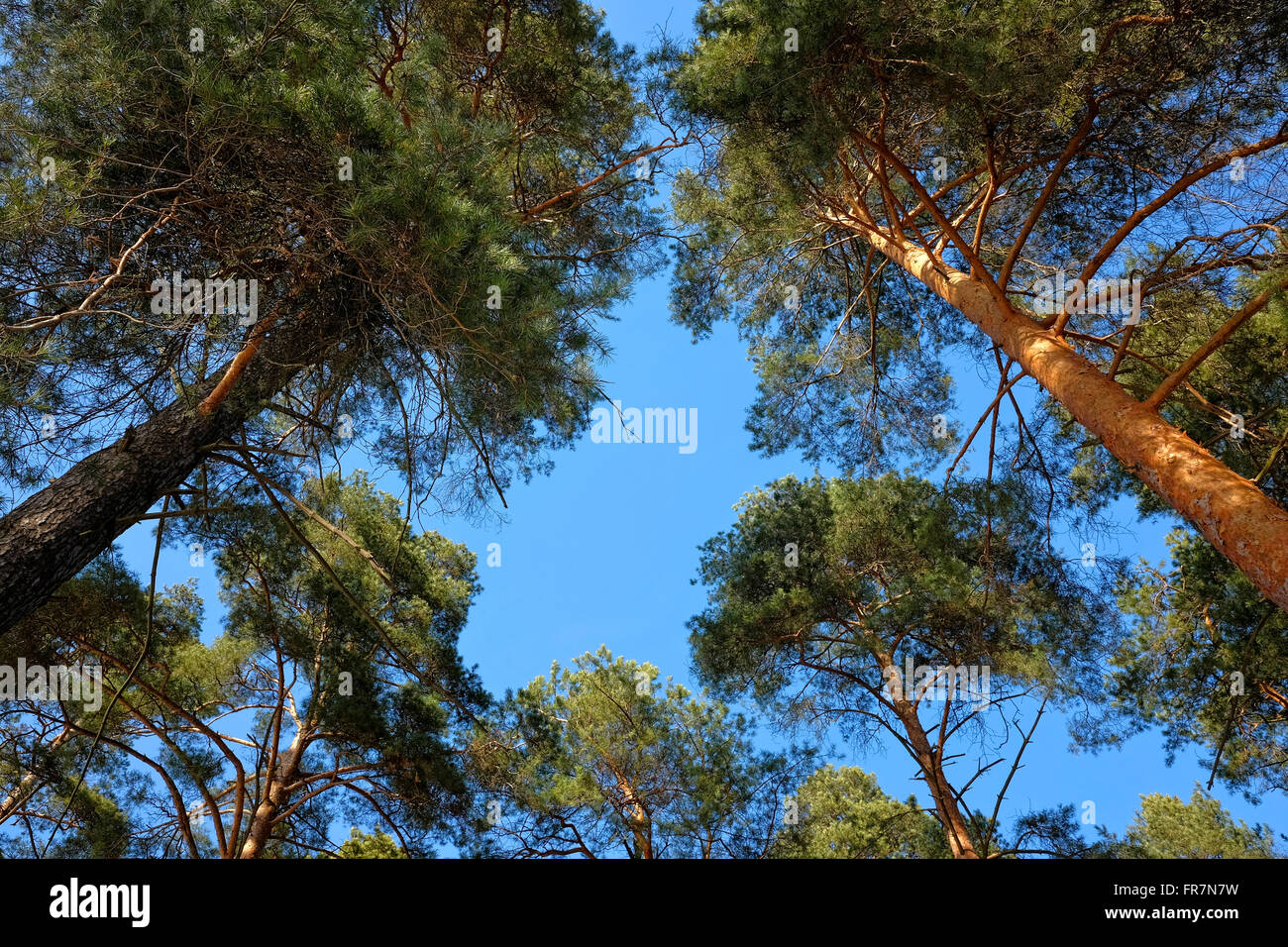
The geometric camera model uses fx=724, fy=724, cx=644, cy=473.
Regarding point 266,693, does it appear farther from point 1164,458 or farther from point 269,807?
point 1164,458

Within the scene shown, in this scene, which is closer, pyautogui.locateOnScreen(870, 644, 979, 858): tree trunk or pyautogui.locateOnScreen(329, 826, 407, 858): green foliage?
pyautogui.locateOnScreen(870, 644, 979, 858): tree trunk

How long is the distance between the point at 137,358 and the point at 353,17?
2.24m

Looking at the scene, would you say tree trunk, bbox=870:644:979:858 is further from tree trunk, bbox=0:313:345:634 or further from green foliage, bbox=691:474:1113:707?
tree trunk, bbox=0:313:345:634

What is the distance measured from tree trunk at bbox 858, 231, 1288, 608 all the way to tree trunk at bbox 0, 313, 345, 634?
13.0 ft

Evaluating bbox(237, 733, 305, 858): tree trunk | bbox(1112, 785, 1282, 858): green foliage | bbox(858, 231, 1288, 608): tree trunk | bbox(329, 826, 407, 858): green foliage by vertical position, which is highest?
bbox(858, 231, 1288, 608): tree trunk

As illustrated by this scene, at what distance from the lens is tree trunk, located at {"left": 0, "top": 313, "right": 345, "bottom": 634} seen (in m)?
3.14

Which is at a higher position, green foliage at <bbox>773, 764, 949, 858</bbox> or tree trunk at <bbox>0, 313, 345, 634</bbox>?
tree trunk at <bbox>0, 313, 345, 634</bbox>

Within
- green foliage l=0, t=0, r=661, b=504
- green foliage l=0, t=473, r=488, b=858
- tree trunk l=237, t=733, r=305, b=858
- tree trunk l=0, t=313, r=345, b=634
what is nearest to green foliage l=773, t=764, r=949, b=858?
green foliage l=0, t=473, r=488, b=858

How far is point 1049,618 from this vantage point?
20.0 ft

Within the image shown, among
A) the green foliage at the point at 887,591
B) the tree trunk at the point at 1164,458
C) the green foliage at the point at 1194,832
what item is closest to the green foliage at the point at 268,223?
the tree trunk at the point at 1164,458

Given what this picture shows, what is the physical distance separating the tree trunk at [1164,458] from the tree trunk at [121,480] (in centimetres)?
395

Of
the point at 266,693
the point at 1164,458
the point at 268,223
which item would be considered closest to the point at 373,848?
the point at 266,693
